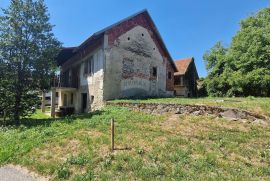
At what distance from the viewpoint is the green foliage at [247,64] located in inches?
945

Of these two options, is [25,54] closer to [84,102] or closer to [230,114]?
[84,102]

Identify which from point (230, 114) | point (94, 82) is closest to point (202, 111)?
point (230, 114)

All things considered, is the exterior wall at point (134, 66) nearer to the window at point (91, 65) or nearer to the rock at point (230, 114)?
the window at point (91, 65)

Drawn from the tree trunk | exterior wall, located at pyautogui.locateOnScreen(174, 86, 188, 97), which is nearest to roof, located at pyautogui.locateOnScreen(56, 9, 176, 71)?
the tree trunk

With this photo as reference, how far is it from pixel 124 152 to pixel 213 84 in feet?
76.2

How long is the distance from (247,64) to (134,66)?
13079 millimetres

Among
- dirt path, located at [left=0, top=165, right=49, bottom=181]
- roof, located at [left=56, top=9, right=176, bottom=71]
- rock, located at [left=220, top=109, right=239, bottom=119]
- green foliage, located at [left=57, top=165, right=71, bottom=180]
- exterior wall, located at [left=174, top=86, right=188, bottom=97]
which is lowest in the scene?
dirt path, located at [left=0, top=165, right=49, bottom=181]

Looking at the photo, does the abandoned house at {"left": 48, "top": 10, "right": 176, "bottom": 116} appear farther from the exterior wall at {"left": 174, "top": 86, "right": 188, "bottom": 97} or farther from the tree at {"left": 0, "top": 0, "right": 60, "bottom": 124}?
the exterior wall at {"left": 174, "top": 86, "right": 188, "bottom": 97}

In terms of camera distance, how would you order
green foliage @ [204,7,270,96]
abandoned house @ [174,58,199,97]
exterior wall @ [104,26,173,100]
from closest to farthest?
exterior wall @ [104,26,173,100], green foliage @ [204,7,270,96], abandoned house @ [174,58,199,97]

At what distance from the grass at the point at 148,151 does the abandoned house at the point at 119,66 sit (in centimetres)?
822

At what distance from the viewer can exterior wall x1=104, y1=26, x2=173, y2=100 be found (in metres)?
19.7

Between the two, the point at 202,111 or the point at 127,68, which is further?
the point at 127,68

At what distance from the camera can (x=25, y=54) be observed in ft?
52.4

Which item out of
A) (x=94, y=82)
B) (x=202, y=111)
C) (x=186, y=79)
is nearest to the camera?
(x=202, y=111)
